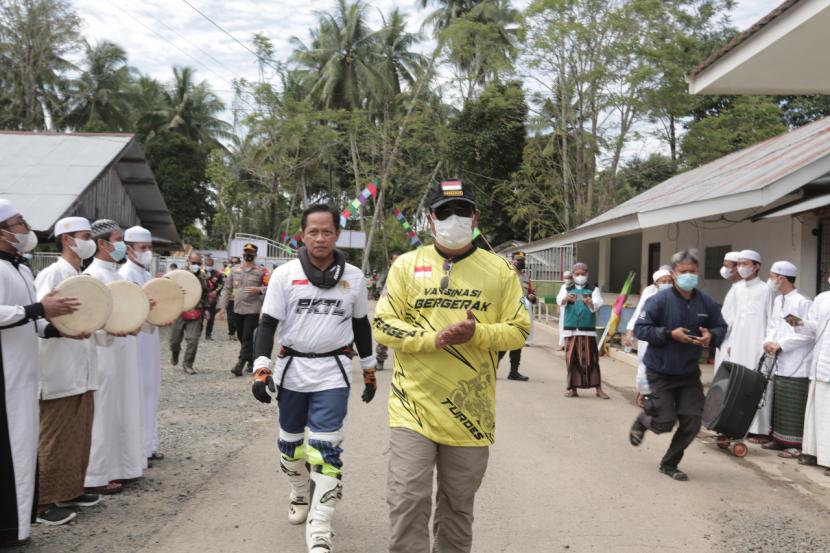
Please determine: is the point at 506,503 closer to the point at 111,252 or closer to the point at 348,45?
the point at 111,252

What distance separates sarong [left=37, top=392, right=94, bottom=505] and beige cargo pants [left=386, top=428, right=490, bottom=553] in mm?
2545

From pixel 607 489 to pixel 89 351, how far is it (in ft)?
13.7

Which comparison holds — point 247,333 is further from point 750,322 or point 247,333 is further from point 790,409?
point 790,409

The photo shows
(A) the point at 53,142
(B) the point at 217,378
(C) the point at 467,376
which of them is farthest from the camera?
(A) the point at 53,142

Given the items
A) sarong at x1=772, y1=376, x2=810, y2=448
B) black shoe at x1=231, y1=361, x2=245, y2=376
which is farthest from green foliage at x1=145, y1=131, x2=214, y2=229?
sarong at x1=772, y1=376, x2=810, y2=448

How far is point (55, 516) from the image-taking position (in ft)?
16.6

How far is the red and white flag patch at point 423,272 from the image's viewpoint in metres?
4.03

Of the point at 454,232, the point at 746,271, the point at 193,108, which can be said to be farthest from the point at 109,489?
the point at 193,108

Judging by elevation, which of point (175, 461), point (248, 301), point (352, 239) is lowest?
point (175, 461)

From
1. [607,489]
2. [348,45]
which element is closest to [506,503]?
[607,489]

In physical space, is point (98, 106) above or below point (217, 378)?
above

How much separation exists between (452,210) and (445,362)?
2.66 ft

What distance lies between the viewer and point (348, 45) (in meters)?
45.7

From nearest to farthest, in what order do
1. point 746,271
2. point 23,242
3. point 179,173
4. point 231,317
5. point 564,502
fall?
point 23,242 < point 564,502 < point 746,271 < point 231,317 < point 179,173
